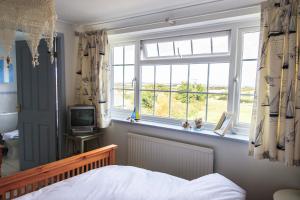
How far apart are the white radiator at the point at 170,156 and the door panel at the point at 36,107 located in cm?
126

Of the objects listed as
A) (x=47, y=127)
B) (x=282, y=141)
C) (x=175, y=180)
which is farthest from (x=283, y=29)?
(x=47, y=127)

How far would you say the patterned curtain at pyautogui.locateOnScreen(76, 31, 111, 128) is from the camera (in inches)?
116

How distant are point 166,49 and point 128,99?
3.12 feet

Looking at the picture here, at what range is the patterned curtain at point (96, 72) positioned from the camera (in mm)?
2955

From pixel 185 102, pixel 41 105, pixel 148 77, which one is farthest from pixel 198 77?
pixel 41 105

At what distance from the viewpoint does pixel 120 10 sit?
8.40 ft

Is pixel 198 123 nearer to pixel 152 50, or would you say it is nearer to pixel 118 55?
pixel 152 50

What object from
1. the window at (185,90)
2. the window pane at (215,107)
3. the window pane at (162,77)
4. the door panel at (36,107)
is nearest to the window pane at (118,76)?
the window at (185,90)

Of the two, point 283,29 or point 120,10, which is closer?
point 283,29

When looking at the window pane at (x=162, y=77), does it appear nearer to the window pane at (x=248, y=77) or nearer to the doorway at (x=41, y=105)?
the window pane at (x=248, y=77)

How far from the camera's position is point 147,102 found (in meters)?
2.97

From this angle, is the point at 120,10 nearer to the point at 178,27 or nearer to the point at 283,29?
the point at 178,27

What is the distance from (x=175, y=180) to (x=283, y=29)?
1.50m

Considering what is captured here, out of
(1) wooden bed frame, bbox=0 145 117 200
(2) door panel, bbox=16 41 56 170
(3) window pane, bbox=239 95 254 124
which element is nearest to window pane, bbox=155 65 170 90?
(3) window pane, bbox=239 95 254 124
